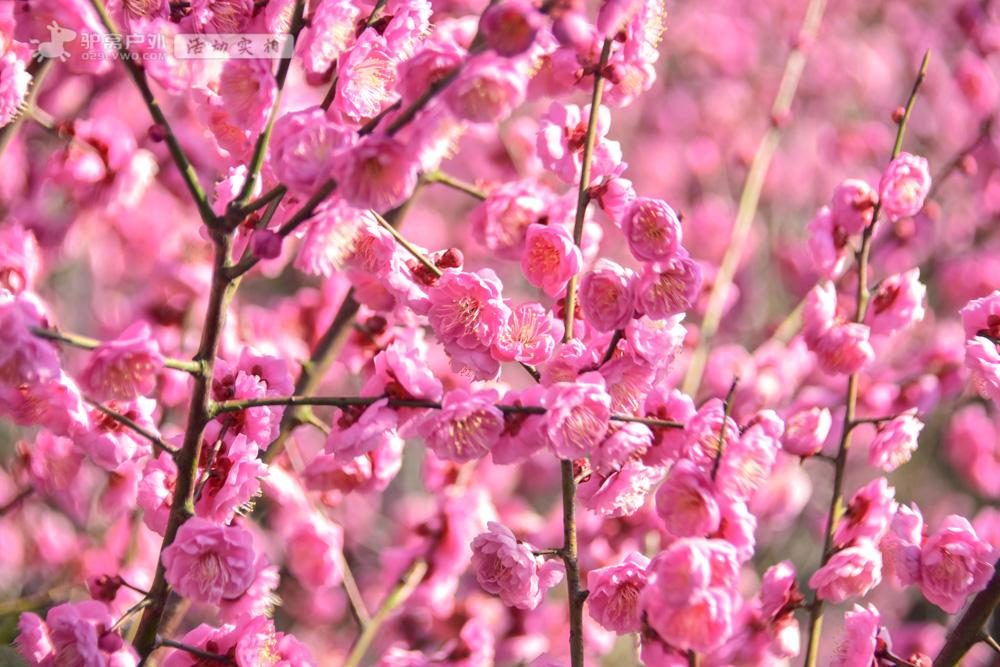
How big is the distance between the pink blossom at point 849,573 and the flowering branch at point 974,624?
0.37 ft

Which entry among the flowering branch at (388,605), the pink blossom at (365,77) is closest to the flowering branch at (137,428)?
the pink blossom at (365,77)

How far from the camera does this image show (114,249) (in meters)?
3.13

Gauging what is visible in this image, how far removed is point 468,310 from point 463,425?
15cm

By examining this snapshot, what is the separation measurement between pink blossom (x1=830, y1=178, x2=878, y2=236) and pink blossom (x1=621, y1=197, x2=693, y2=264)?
1.54ft

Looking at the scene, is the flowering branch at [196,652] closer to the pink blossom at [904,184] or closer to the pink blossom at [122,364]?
the pink blossom at [122,364]

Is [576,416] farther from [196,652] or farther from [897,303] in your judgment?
[897,303]

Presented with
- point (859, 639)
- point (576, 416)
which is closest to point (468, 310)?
point (576, 416)

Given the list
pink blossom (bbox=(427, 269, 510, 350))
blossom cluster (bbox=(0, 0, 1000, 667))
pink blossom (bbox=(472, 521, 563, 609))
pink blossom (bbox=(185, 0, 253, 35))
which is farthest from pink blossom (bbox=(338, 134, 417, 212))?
pink blossom (bbox=(472, 521, 563, 609))

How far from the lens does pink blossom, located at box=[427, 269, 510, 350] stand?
1.21 m

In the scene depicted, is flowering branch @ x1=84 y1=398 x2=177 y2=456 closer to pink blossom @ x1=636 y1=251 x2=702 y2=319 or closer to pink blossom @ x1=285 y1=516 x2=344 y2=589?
pink blossom @ x1=636 y1=251 x2=702 y2=319

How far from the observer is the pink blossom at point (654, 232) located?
3.84 ft

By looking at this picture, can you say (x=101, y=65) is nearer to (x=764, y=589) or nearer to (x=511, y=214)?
(x=511, y=214)

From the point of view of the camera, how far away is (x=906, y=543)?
130cm

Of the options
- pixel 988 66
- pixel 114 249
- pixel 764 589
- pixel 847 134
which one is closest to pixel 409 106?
pixel 764 589
